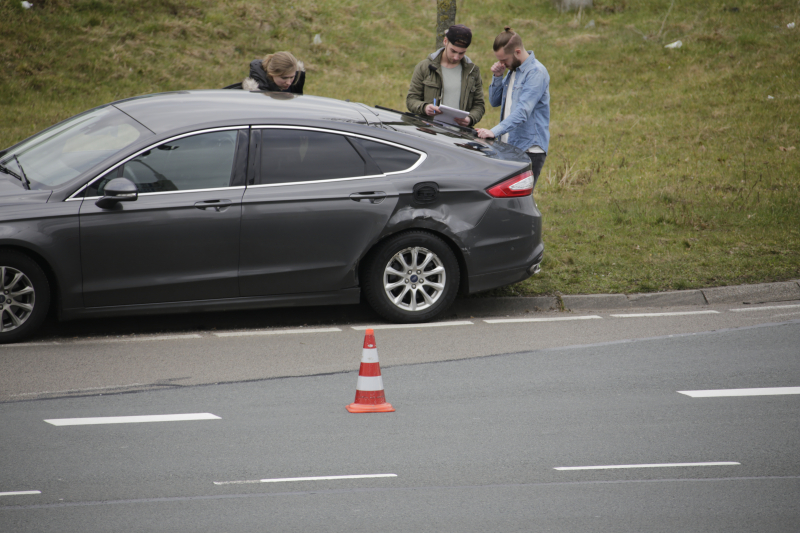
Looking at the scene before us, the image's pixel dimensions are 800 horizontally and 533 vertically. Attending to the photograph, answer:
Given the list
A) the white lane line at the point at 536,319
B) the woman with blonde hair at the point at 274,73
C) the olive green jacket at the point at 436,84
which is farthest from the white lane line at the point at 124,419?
the olive green jacket at the point at 436,84

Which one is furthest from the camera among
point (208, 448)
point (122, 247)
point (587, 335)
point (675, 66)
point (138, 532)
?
point (675, 66)

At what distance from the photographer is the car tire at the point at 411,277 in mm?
7066

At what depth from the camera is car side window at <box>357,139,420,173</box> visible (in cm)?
711

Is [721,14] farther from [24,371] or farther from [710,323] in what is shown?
[24,371]

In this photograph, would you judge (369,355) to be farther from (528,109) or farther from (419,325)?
(528,109)

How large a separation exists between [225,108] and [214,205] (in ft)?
3.05

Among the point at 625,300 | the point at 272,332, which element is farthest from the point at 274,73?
the point at 625,300

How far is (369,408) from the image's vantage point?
521 cm

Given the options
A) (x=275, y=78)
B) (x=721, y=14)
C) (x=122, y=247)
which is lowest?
(x=122, y=247)

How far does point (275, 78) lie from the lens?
8.70m

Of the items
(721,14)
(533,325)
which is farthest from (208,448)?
(721,14)

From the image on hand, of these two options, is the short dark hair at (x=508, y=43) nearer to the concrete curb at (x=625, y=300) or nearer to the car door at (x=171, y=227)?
the concrete curb at (x=625, y=300)

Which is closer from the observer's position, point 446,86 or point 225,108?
point 225,108

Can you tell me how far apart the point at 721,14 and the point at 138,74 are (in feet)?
52.3
